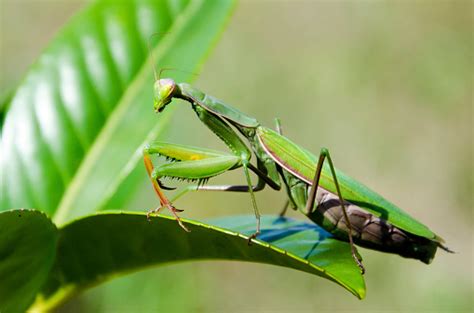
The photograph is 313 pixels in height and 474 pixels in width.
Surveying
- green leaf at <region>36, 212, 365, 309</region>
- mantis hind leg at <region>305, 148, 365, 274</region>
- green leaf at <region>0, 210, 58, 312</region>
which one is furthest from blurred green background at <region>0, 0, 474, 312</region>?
green leaf at <region>0, 210, 58, 312</region>

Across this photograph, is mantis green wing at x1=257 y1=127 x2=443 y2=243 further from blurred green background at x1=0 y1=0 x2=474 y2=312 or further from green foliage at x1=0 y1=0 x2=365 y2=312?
blurred green background at x1=0 y1=0 x2=474 y2=312

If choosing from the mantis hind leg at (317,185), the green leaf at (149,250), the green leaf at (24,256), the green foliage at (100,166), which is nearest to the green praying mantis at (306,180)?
the mantis hind leg at (317,185)

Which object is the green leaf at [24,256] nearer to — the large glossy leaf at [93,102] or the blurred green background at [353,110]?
the large glossy leaf at [93,102]

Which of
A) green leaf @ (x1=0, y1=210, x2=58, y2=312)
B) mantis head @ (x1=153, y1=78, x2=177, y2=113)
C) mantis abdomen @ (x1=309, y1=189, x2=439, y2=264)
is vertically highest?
mantis head @ (x1=153, y1=78, x2=177, y2=113)

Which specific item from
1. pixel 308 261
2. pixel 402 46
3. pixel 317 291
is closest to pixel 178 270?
pixel 317 291

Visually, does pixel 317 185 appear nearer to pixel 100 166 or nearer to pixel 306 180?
pixel 306 180

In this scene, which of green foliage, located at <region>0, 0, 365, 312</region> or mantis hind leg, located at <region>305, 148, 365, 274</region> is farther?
mantis hind leg, located at <region>305, 148, 365, 274</region>

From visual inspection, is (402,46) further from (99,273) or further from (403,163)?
(99,273)
